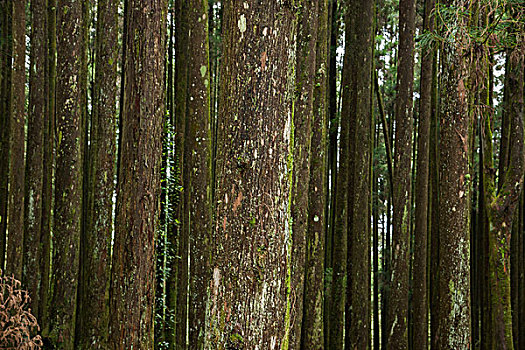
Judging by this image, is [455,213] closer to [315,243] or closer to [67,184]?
[315,243]

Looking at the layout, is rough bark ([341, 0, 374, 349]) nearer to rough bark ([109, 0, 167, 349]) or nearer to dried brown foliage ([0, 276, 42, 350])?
rough bark ([109, 0, 167, 349])

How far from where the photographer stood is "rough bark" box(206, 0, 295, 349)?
8.87 feet

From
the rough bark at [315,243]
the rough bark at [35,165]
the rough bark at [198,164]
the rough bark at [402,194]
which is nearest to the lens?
the rough bark at [315,243]

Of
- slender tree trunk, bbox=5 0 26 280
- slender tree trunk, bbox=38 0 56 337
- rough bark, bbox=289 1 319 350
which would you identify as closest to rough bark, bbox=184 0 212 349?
rough bark, bbox=289 1 319 350

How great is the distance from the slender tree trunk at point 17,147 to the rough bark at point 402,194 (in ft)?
19.5

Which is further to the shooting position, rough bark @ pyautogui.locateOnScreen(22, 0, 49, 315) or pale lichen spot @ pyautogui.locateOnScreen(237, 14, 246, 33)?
rough bark @ pyautogui.locateOnScreen(22, 0, 49, 315)

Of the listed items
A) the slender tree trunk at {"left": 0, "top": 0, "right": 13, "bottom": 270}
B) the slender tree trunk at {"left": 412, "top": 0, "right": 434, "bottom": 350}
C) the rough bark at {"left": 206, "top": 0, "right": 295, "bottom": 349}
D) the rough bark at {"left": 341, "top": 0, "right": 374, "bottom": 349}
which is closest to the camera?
the rough bark at {"left": 206, "top": 0, "right": 295, "bottom": 349}

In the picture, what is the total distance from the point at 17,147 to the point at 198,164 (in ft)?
11.4

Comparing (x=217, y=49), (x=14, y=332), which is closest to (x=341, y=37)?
(x=217, y=49)

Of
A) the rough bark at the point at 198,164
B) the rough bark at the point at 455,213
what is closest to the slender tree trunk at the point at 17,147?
the rough bark at the point at 198,164

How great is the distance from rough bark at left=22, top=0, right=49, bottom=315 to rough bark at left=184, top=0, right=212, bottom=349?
9.31ft

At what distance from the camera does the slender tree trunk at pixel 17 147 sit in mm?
8766

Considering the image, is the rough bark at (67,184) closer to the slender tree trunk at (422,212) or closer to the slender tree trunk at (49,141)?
the slender tree trunk at (49,141)

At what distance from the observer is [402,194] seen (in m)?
8.89
